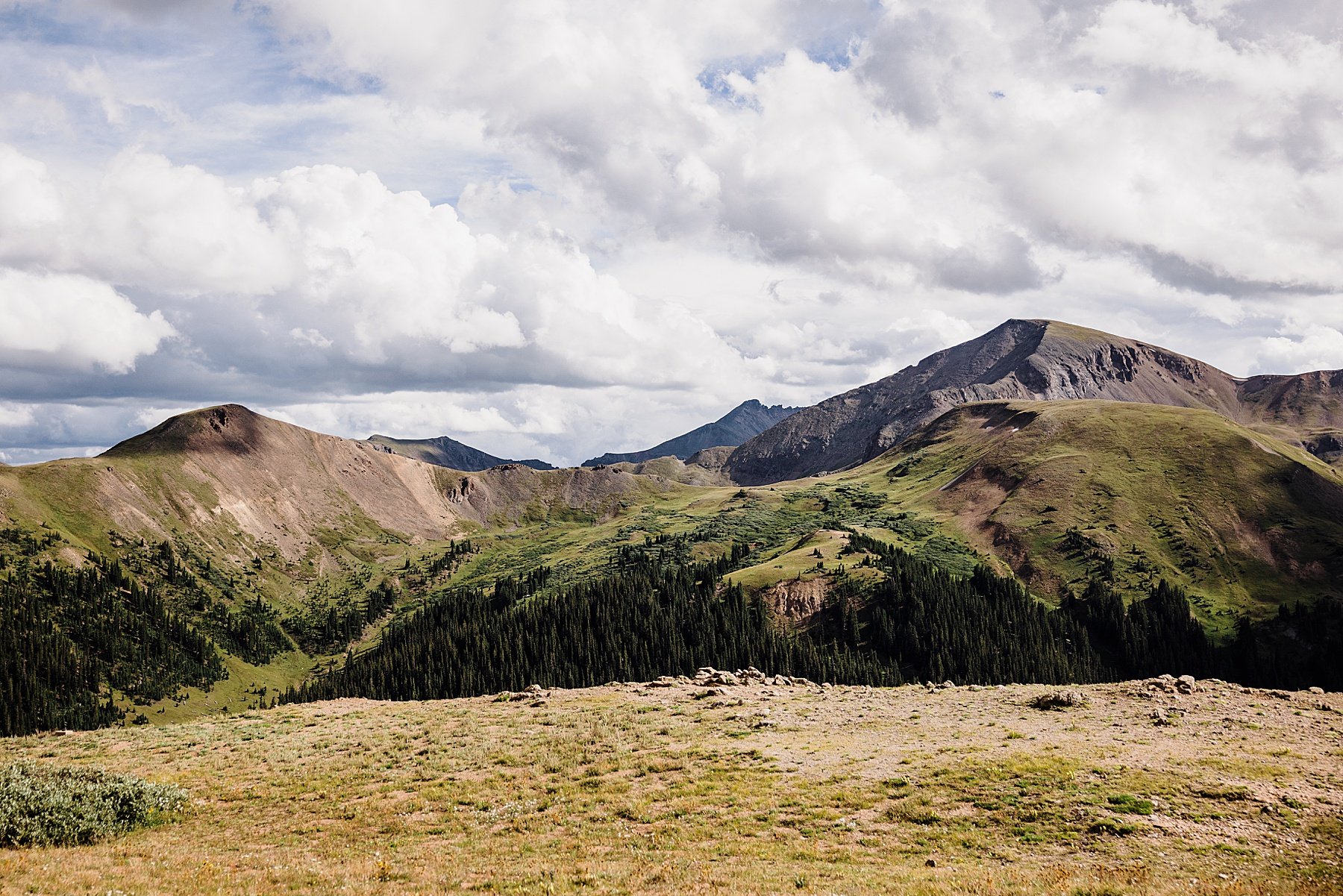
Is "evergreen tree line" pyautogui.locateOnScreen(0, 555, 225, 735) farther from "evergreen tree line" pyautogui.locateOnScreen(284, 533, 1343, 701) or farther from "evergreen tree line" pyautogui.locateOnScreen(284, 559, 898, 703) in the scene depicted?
"evergreen tree line" pyautogui.locateOnScreen(284, 533, 1343, 701)

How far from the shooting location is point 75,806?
108 feet

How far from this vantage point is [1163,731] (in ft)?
142

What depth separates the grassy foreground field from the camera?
990 inches

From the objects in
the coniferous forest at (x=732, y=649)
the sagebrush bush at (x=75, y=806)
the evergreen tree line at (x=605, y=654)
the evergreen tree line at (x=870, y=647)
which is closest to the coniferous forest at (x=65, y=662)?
the coniferous forest at (x=732, y=649)

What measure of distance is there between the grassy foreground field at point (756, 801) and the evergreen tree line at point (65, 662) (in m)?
137

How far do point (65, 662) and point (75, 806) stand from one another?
18642cm

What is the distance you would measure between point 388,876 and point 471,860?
3.28m

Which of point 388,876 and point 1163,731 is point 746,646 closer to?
point 1163,731

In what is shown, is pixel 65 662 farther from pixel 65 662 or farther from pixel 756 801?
pixel 756 801

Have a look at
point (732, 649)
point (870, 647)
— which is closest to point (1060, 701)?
point (732, 649)

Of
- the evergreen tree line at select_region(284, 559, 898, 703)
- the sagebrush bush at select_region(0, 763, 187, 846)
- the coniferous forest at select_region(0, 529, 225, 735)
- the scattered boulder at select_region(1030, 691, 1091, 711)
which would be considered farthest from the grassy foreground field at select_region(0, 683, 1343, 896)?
the coniferous forest at select_region(0, 529, 225, 735)

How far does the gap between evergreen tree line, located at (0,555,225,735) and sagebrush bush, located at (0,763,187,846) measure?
155m

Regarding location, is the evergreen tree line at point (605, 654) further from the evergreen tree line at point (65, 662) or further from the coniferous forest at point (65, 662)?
the evergreen tree line at point (65, 662)

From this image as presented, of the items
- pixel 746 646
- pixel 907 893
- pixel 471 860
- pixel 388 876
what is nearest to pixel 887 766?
pixel 907 893
